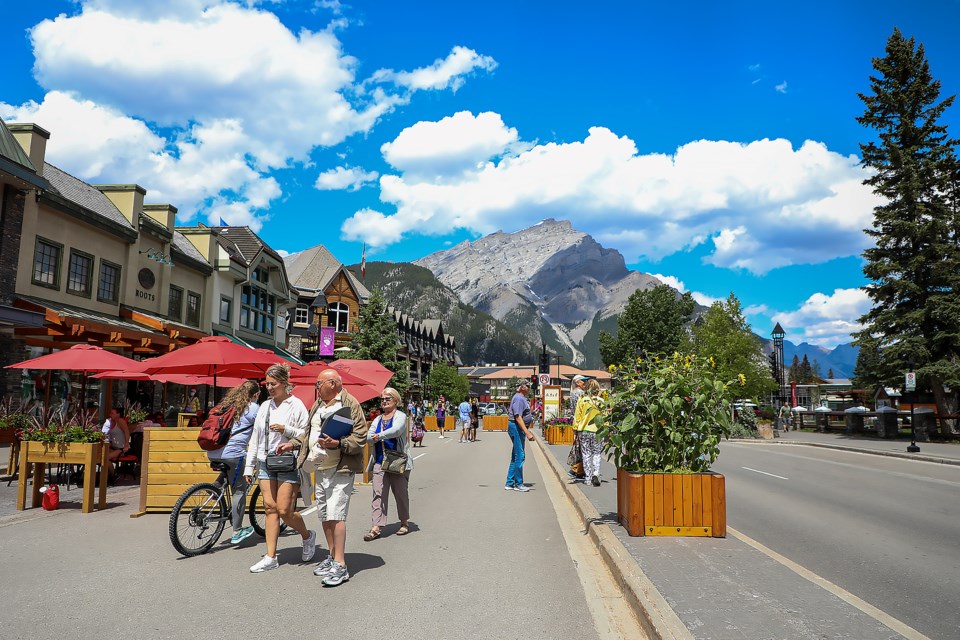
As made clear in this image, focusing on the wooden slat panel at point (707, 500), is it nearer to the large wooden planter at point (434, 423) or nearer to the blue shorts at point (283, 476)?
the blue shorts at point (283, 476)

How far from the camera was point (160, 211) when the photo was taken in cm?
2831

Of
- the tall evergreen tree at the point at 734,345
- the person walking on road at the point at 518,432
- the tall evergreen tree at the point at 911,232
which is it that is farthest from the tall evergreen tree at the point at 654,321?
the person walking on road at the point at 518,432

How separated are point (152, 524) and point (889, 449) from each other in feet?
79.4

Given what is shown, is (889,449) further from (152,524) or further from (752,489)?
(152,524)

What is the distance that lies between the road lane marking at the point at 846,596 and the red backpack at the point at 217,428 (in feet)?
18.8

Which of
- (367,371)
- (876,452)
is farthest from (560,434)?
(367,371)

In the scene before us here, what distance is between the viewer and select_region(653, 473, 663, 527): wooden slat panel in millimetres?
7184

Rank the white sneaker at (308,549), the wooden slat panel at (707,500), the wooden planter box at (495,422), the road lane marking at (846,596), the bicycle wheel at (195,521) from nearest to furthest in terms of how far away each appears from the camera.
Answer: the road lane marking at (846,596)
the white sneaker at (308,549)
the bicycle wheel at (195,521)
the wooden slat panel at (707,500)
the wooden planter box at (495,422)

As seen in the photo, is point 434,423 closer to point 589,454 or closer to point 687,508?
point 589,454

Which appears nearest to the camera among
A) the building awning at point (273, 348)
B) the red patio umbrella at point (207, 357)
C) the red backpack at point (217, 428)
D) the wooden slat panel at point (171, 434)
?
the red backpack at point (217, 428)

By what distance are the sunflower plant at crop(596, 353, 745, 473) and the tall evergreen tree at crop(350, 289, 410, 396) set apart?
4322cm

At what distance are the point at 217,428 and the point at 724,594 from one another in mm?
5463

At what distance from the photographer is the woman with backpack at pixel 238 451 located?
294 inches

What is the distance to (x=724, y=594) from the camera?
495 cm
